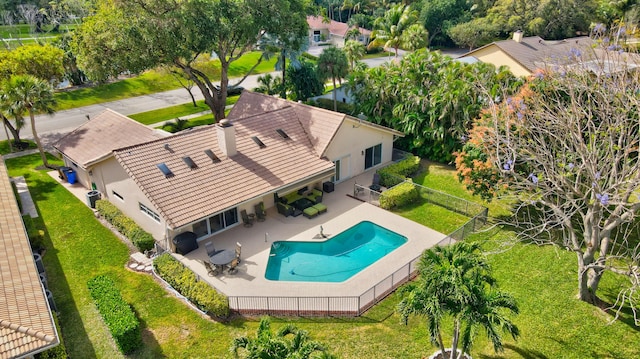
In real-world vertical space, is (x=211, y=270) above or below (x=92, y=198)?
below

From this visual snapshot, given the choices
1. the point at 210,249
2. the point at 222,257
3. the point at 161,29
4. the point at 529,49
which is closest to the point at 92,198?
the point at 210,249

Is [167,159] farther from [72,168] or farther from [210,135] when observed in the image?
[72,168]

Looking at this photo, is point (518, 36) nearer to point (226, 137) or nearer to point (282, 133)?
point (282, 133)

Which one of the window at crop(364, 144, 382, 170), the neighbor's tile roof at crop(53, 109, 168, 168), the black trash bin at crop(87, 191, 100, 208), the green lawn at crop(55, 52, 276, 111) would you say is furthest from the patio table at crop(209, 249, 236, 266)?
the green lawn at crop(55, 52, 276, 111)

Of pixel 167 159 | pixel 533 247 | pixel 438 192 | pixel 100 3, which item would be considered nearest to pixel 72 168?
pixel 167 159

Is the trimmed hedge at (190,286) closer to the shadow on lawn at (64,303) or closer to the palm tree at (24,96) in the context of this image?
the shadow on lawn at (64,303)

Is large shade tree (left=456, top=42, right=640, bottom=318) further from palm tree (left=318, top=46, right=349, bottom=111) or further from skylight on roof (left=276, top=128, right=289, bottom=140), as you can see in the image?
palm tree (left=318, top=46, right=349, bottom=111)

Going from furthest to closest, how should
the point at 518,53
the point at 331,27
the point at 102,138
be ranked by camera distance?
the point at 331,27, the point at 518,53, the point at 102,138
